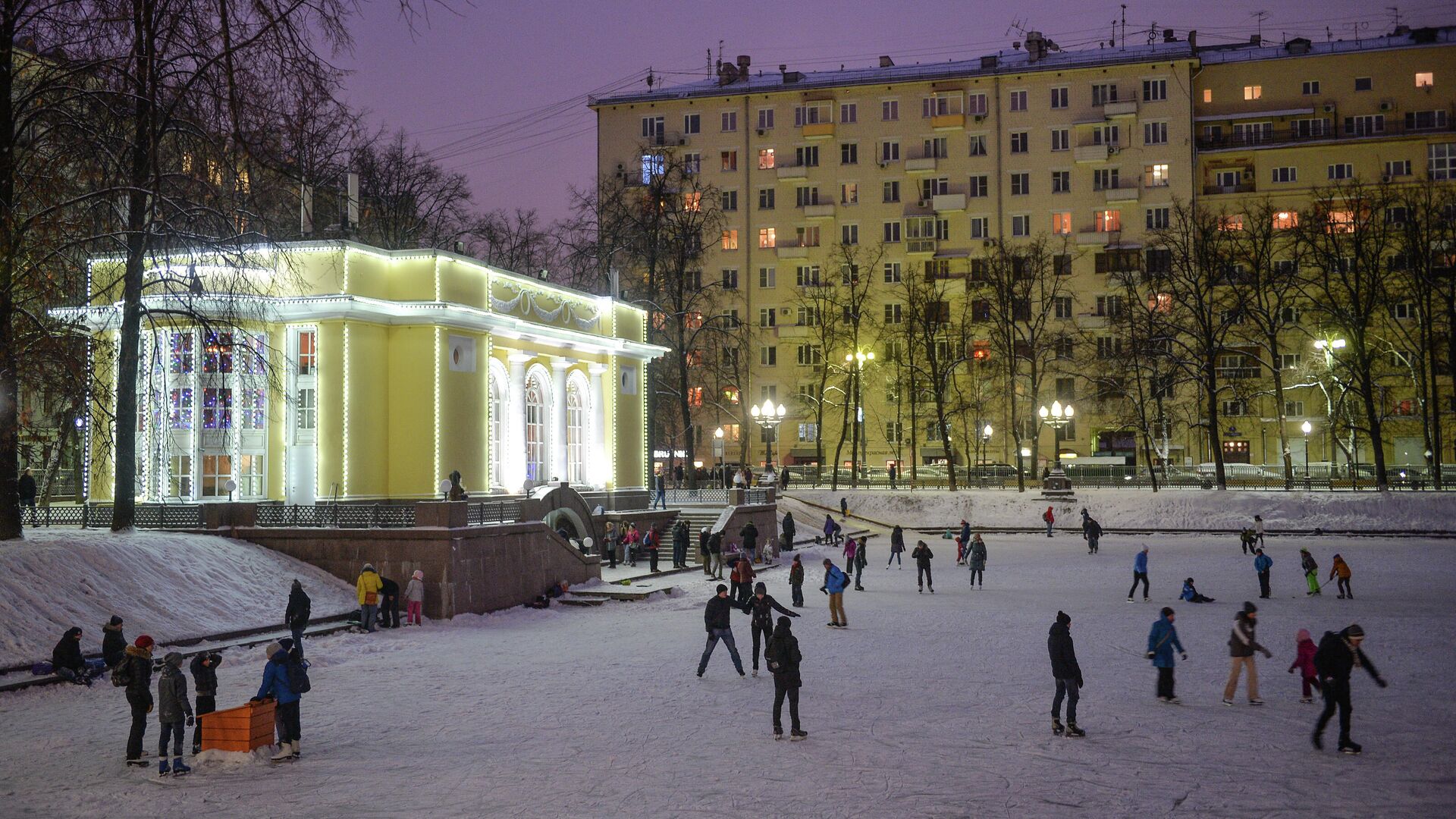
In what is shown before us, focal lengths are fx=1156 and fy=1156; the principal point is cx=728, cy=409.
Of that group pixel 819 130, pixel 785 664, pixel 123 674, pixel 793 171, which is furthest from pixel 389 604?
pixel 819 130

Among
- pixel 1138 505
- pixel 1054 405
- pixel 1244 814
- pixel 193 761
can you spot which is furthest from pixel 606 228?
pixel 1244 814

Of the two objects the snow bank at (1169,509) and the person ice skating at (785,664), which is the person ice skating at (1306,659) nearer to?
the person ice skating at (785,664)

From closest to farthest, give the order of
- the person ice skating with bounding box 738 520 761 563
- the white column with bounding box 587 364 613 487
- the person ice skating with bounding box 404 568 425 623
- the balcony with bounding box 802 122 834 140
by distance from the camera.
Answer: the person ice skating with bounding box 404 568 425 623, the person ice skating with bounding box 738 520 761 563, the white column with bounding box 587 364 613 487, the balcony with bounding box 802 122 834 140

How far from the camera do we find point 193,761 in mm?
12703

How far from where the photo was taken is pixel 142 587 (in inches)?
817

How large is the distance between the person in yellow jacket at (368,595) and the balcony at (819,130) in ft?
187

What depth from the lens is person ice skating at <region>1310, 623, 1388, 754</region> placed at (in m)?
12.6

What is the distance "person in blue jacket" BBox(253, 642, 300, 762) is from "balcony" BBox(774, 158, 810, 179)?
213ft

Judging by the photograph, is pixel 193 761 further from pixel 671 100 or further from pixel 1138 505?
pixel 671 100

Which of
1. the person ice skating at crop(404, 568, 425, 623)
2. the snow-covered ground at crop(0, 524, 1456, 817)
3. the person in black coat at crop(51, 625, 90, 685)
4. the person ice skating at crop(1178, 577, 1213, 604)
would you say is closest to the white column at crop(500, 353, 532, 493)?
the person ice skating at crop(404, 568, 425, 623)

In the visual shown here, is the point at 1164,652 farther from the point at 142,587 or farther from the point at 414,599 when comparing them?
the point at 142,587

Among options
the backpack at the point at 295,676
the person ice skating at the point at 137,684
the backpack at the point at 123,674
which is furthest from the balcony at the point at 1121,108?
the backpack at the point at 123,674

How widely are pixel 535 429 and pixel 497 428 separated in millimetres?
2185

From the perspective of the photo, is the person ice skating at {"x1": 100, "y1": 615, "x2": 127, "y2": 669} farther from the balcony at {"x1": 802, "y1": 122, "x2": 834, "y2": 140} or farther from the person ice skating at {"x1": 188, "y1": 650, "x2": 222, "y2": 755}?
the balcony at {"x1": 802, "y1": 122, "x2": 834, "y2": 140}
